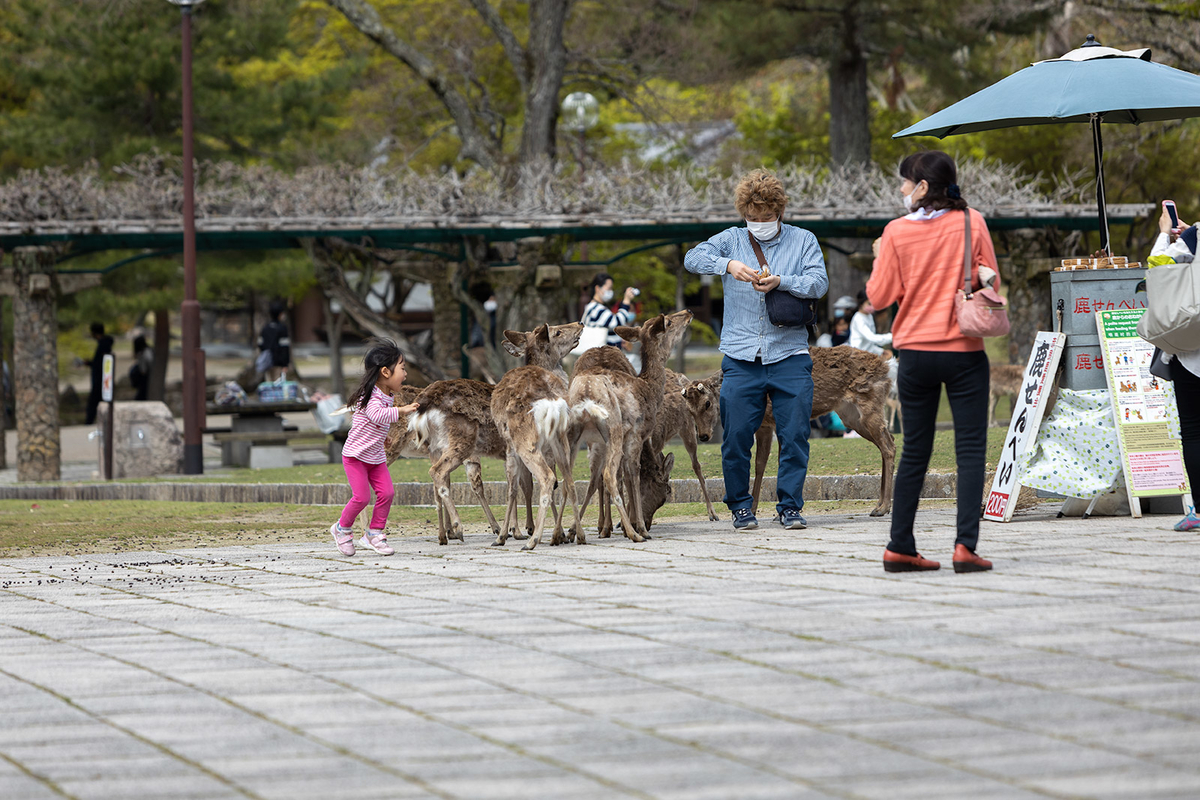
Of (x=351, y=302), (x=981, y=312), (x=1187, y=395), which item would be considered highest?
(x=351, y=302)

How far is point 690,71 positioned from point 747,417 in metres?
17.8

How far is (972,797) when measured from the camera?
345 cm

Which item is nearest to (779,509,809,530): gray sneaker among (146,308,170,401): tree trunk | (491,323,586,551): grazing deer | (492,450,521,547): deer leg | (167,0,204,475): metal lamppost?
(491,323,586,551): grazing deer

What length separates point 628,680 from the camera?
4.71 metres

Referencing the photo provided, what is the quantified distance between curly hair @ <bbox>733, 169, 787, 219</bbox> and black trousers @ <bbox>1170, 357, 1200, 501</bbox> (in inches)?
99.5

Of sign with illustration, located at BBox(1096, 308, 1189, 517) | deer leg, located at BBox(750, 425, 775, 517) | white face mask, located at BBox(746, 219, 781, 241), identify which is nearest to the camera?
sign with illustration, located at BBox(1096, 308, 1189, 517)

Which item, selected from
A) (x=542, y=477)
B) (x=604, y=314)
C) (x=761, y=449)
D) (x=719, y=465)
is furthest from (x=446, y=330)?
(x=542, y=477)

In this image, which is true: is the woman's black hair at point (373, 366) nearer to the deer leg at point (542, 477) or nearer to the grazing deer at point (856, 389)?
the deer leg at point (542, 477)

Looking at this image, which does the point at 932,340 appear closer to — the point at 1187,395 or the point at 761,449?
the point at 1187,395

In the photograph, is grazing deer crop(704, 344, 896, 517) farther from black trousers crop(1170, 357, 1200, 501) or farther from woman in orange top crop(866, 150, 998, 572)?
woman in orange top crop(866, 150, 998, 572)

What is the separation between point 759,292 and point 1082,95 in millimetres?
2314

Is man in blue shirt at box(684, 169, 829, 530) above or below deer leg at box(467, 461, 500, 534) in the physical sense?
above

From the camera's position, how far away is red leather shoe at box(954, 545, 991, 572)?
6531 millimetres

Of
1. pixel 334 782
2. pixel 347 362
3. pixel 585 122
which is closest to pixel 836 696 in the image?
pixel 334 782
